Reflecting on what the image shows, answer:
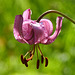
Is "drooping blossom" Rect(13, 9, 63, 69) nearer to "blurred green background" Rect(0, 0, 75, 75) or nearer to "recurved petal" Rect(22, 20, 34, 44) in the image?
"recurved petal" Rect(22, 20, 34, 44)

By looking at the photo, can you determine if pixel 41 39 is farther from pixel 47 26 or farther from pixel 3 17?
pixel 3 17

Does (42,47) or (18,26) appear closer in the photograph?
(18,26)

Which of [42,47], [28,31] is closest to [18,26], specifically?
[28,31]

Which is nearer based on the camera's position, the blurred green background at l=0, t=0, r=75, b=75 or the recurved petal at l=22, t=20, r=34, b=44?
the recurved petal at l=22, t=20, r=34, b=44

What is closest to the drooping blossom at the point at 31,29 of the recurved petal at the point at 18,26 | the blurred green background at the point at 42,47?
the recurved petal at the point at 18,26

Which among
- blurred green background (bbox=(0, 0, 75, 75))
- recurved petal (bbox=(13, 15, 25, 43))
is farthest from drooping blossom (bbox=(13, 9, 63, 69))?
blurred green background (bbox=(0, 0, 75, 75))

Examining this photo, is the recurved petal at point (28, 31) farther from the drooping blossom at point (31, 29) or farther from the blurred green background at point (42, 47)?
the blurred green background at point (42, 47)

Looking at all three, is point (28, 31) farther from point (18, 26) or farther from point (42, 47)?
point (42, 47)

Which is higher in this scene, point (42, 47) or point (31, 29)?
point (31, 29)
